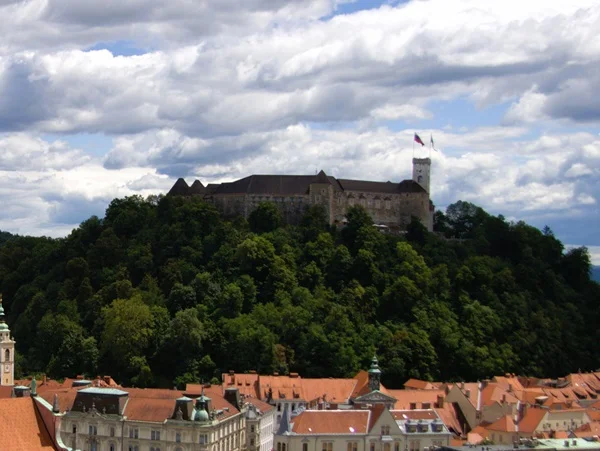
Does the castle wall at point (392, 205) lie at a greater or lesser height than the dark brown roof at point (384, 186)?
lesser

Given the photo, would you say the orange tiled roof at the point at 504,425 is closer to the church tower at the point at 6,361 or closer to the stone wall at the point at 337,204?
the church tower at the point at 6,361

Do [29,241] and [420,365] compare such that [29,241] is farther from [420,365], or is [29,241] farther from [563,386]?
[563,386]

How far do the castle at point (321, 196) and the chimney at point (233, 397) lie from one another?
53375mm

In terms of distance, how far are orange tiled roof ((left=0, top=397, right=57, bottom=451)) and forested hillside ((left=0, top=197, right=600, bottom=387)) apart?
60.2 metres

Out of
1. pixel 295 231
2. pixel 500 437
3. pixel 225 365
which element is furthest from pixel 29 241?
pixel 500 437

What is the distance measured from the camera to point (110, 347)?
11850 centimetres

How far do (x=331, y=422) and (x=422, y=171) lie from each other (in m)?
71.9

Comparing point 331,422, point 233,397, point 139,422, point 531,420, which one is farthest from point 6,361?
point 531,420

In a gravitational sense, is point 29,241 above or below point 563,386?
above

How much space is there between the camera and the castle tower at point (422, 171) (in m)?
154

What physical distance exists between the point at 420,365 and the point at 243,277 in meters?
21.3

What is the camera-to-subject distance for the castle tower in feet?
506

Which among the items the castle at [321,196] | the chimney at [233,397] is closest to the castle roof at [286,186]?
the castle at [321,196]

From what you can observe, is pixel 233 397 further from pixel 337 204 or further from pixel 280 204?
pixel 337 204
